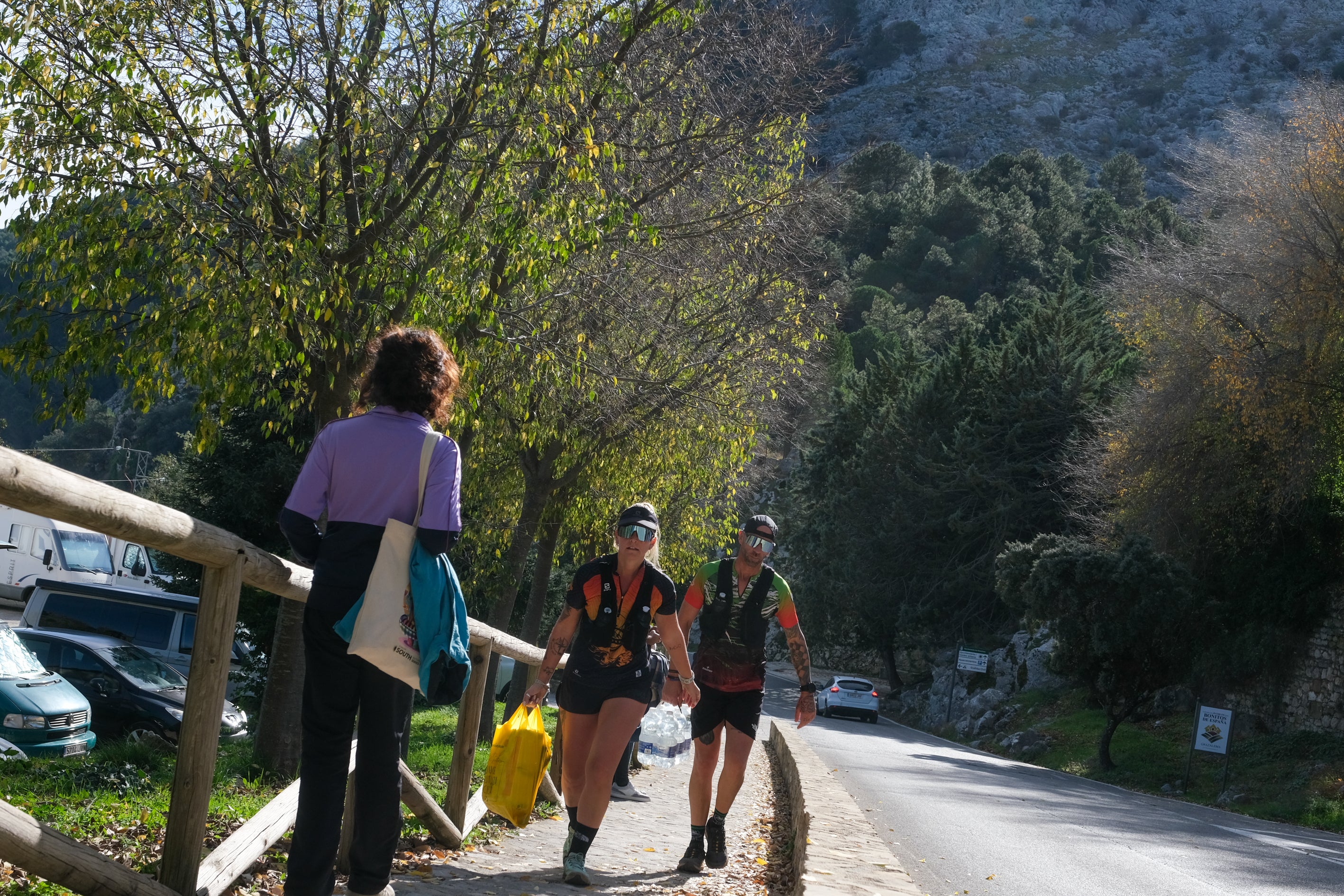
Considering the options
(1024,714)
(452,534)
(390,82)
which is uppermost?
(390,82)

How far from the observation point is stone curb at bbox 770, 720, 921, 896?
4.96 m

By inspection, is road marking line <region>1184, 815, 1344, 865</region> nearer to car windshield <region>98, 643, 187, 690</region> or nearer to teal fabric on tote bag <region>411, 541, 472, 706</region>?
teal fabric on tote bag <region>411, 541, 472, 706</region>

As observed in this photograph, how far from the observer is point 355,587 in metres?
3.75

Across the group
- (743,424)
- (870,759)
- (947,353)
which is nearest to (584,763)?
(743,424)

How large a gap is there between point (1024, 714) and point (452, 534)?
36.6m

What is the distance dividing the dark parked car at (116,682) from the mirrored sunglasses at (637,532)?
1109 centimetres

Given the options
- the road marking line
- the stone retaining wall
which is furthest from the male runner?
the stone retaining wall

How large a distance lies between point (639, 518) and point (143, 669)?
12681 millimetres

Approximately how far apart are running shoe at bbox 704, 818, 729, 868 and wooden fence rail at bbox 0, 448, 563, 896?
280 centimetres

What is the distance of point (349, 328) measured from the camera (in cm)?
804

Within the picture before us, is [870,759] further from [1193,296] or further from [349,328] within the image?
[349,328]

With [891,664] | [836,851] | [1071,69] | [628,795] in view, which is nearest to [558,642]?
[836,851]

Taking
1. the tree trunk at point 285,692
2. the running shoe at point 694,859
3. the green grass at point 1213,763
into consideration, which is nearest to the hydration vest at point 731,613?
the running shoe at point 694,859

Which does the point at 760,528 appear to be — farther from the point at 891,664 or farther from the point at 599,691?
the point at 891,664
